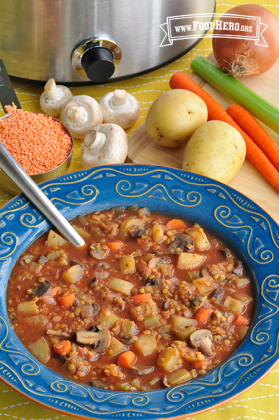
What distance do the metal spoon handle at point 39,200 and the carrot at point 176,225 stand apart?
505 millimetres

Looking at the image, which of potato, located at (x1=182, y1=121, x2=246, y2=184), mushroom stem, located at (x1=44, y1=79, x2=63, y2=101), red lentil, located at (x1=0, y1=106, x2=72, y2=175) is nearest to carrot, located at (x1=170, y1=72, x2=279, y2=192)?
potato, located at (x1=182, y1=121, x2=246, y2=184)

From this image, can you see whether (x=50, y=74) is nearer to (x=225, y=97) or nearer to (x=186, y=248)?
(x=225, y=97)

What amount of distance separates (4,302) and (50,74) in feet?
5.66

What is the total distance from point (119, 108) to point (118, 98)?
92 millimetres

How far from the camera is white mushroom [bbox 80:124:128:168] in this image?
2.88 meters

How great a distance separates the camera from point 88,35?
114 inches

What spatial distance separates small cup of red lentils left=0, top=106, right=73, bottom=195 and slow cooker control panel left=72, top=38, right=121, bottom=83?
0.43 m

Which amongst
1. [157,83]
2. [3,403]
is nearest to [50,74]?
[157,83]

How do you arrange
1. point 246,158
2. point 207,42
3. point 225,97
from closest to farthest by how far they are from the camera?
point 246,158
point 225,97
point 207,42

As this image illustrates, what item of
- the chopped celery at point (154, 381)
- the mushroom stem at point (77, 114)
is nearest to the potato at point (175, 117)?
the mushroom stem at point (77, 114)

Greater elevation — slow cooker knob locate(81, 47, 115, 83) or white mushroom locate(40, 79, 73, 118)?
slow cooker knob locate(81, 47, 115, 83)

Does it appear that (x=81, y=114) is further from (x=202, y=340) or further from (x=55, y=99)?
(x=202, y=340)

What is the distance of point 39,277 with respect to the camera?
7.57 feet

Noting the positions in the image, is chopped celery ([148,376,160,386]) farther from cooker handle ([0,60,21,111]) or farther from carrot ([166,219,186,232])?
cooker handle ([0,60,21,111])
